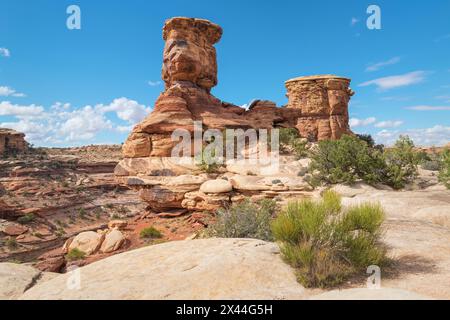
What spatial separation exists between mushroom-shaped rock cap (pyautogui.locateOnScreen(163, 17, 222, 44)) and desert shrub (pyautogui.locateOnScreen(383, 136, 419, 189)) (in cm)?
1736

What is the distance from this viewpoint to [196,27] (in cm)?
2355

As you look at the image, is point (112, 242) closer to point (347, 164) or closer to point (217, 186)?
point (217, 186)

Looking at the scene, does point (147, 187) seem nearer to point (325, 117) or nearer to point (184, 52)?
point (184, 52)

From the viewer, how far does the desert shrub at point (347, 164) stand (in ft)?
39.7

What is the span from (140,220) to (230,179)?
7128 millimetres

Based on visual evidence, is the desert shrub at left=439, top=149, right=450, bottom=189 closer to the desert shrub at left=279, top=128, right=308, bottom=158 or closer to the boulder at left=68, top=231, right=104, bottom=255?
the desert shrub at left=279, top=128, right=308, bottom=158

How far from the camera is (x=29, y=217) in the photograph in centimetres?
3447

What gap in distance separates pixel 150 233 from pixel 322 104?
83.4 feet

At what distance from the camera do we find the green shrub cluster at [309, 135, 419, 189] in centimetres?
1217

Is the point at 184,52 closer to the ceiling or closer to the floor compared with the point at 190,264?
closer to the ceiling

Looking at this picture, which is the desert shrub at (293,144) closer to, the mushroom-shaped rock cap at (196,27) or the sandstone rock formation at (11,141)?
the mushroom-shaped rock cap at (196,27)

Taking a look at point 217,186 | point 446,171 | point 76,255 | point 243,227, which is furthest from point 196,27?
point 243,227

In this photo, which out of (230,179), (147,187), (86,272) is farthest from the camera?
(147,187)

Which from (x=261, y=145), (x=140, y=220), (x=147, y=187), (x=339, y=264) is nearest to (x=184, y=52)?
(x=261, y=145)
